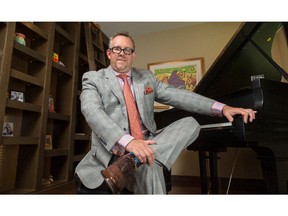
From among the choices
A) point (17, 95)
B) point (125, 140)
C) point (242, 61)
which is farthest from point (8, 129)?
point (242, 61)

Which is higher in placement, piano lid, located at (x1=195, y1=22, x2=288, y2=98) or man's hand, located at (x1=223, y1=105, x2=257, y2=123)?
piano lid, located at (x1=195, y1=22, x2=288, y2=98)

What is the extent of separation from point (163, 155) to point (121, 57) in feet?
1.94

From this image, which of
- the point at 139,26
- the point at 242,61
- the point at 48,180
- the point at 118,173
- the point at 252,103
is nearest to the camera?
the point at 118,173

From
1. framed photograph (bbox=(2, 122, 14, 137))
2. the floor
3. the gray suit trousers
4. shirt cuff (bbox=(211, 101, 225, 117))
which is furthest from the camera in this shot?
the floor

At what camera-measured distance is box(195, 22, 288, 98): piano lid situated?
149cm

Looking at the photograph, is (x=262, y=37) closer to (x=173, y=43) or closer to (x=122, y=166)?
(x=122, y=166)

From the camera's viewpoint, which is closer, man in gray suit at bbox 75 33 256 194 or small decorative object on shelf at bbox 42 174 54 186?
man in gray suit at bbox 75 33 256 194

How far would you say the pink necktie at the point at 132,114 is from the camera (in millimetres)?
1024

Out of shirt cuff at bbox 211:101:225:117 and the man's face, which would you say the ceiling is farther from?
shirt cuff at bbox 211:101:225:117

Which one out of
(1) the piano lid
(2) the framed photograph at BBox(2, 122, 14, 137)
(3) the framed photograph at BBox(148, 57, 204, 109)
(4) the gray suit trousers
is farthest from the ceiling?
(4) the gray suit trousers

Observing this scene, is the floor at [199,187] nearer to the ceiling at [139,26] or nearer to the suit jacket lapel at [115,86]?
the suit jacket lapel at [115,86]

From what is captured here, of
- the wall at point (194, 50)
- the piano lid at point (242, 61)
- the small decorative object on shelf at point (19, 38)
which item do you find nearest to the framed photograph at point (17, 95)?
the small decorative object on shelf at point (19, 38)

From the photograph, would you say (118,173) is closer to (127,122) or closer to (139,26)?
(127,122)

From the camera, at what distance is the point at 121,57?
1.13 m
